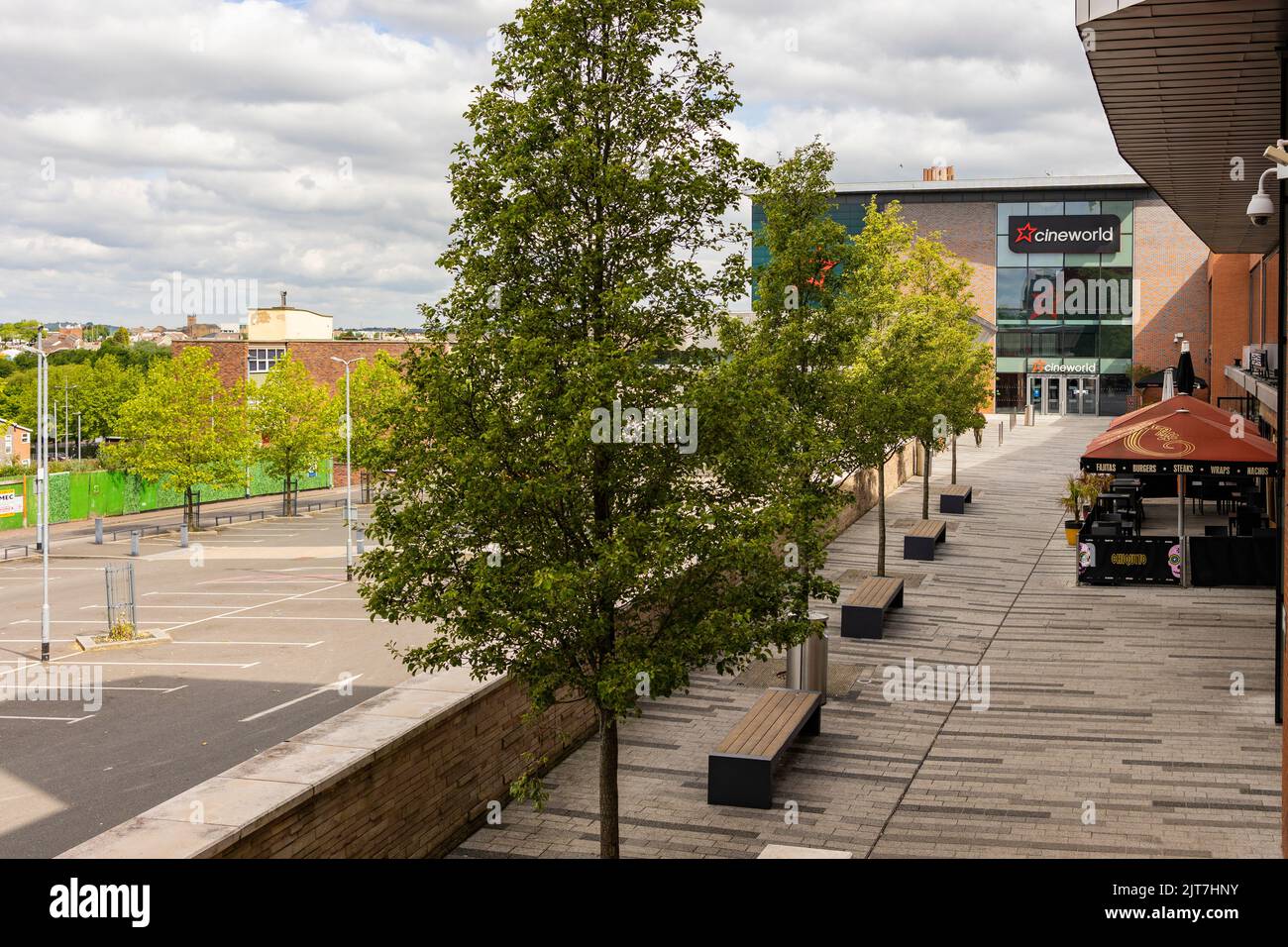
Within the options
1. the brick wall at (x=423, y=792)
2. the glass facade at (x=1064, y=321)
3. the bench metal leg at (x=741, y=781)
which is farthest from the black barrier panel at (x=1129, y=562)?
the glass facade at (x=1064, y=321)

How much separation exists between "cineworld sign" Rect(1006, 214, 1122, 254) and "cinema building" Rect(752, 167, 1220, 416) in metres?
0.06

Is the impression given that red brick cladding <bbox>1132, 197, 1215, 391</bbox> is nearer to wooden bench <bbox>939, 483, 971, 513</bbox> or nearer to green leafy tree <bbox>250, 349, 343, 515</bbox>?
wooden bench <bbox>939, 483, 971, 513</bbox>

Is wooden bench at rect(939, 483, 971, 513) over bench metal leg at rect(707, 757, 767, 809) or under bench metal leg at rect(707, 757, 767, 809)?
over

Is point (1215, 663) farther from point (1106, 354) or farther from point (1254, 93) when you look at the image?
point (1106, 354)

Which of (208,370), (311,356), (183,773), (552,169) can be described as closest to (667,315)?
(552,169)

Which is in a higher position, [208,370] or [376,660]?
[208,370]

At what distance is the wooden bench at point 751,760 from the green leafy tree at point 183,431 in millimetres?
42405

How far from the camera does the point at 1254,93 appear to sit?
508 inches

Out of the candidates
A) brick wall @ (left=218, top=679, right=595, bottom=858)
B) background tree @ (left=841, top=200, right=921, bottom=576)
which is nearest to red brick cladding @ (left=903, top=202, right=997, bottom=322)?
background tree @ (left=841, top=200, right=921, bottom=576)

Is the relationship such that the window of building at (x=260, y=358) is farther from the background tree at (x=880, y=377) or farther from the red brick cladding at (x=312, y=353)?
the background tree at (x=880, y=377)

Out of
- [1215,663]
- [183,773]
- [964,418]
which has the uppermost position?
[964,418]

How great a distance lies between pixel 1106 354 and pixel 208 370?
53.0 m

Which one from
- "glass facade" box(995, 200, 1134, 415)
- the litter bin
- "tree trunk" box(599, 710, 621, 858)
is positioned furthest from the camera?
"glass facade" box(995, 200, 1134, 415)

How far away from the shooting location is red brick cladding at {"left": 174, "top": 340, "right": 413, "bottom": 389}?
7400cm
